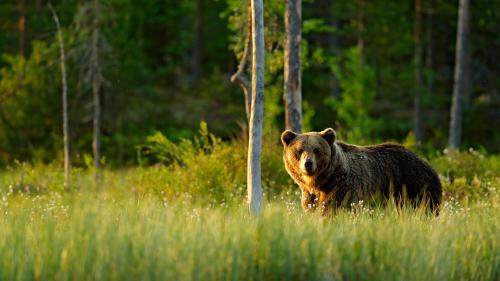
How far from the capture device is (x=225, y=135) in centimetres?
3372

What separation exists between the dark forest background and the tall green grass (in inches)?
515

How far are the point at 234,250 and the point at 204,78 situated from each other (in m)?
29.3

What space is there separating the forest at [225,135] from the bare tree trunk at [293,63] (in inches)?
1.3

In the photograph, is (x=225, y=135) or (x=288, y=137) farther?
(x=225, y=135)

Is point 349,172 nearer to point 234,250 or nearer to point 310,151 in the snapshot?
point 310,151

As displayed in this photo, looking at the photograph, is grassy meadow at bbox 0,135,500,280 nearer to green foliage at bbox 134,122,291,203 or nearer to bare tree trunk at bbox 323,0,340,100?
green foliage at bbox 134,122,291,203

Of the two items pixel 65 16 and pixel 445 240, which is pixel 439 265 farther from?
pixel 65 16

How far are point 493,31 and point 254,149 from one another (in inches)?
985

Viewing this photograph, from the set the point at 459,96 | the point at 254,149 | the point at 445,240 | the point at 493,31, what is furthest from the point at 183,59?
the point at 445,240

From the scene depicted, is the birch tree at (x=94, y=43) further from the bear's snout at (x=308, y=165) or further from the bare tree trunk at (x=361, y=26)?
the bare tree trunk at (x=361, y=26)

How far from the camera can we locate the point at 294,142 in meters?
10.9

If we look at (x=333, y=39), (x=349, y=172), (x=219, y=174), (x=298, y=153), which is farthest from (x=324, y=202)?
(x=333, y=39)

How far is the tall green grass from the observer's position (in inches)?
290

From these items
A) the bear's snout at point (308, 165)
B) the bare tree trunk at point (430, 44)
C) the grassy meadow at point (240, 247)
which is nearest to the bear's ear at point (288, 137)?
the bear's snout at point (308, 165)
